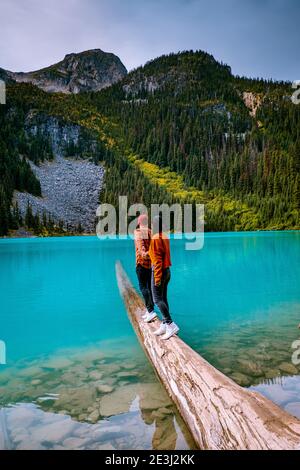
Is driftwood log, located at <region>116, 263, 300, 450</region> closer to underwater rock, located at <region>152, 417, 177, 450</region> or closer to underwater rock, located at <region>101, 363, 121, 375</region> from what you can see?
underwater rock, located at <region>152, 417, 177, 450</region>

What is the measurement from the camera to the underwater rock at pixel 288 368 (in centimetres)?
762

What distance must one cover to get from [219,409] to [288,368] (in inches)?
156

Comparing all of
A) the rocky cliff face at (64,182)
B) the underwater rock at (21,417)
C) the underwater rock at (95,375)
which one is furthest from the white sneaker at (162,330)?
the rocky cliff face at (64,182)

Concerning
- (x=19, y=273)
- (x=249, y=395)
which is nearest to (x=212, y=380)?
(x=249, y=395)

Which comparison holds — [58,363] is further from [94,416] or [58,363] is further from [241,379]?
[241,379]

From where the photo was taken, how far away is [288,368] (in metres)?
7.84

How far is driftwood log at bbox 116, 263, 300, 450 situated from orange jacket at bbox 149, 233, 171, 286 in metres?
1.42

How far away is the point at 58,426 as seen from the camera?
18.6ft

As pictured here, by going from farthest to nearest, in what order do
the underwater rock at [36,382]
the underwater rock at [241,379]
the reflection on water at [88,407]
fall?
the underwater rock at [36,382]
the underwater rock at [241,379]
the reflection on water at [88,407]

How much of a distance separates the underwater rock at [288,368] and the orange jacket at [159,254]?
10.7ft

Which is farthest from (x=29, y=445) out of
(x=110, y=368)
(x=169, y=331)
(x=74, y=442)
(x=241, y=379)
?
(x=241, y=379)

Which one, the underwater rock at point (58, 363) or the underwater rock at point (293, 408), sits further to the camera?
the underwater rock at point (58, 363)

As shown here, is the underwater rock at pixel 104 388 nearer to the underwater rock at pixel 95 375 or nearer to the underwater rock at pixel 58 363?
the underwater rock at pixel 95 375

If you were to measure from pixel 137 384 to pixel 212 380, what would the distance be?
2.39 meters
